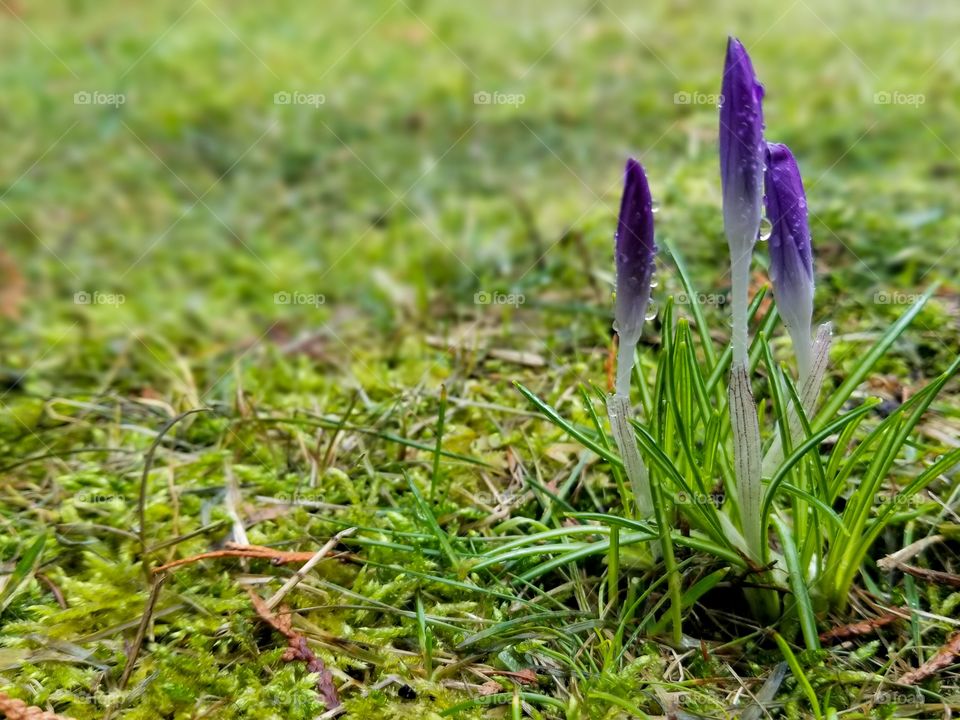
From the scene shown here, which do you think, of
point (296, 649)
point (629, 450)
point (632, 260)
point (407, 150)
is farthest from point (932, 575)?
point (407, 150)

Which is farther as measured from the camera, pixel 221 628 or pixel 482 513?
pixel 482 513

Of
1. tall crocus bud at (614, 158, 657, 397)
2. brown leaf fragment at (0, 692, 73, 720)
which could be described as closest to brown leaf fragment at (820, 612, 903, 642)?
tall crocus bud at (614, 158, 657, 397)

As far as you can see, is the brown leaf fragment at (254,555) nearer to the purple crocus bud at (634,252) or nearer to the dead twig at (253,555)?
the dead twig at (253,555)

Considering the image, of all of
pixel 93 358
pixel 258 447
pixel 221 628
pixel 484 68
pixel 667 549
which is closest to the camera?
pixel 667 549

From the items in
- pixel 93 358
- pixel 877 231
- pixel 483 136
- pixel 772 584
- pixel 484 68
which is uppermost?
pixel 484 68

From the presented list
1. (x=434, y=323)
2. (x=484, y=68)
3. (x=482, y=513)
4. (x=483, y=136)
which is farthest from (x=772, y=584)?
(x=484, y=68)

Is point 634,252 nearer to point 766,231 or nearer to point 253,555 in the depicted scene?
point 766,231

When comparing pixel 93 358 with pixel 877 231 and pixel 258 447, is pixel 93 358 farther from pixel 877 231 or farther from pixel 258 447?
pixel 877 231
